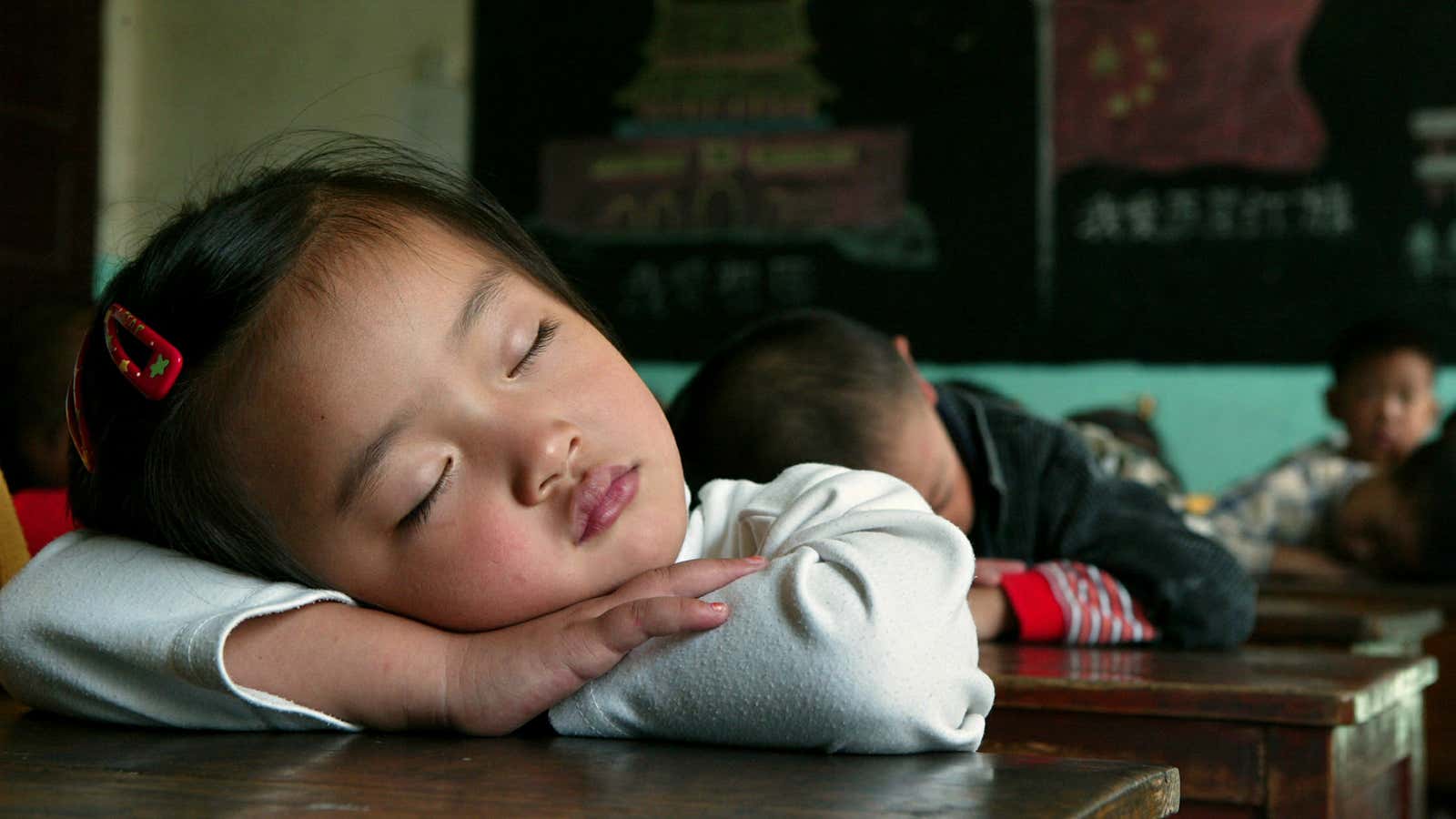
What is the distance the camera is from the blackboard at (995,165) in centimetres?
441

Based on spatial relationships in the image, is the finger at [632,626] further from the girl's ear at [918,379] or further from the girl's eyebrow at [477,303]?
the girl's ear at [918,379]

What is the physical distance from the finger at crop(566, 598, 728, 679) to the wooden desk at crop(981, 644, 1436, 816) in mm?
427

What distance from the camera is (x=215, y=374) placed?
2.65 ft

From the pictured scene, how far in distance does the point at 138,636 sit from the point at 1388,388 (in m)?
3.99

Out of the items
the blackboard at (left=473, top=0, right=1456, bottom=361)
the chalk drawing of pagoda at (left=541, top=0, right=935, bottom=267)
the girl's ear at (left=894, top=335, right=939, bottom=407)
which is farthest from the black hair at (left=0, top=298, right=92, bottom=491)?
the chalk drawing of pagoda at (left=541, top=0, right=935, bottom=267)

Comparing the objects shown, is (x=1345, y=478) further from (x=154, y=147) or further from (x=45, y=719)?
(x=154, y=147)

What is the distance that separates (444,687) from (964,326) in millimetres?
4135

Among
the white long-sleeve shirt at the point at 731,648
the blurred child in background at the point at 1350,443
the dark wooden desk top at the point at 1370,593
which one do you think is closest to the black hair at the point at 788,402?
the white long-sleeve shirt at the point at 731,648

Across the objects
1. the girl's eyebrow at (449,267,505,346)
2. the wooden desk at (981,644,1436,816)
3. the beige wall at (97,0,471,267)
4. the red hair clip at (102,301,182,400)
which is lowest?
the wooden desk at (981,644,1436,816)

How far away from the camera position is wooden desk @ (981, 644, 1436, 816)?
1050 mm

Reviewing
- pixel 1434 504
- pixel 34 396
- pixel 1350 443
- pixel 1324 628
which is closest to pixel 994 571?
pixel 1324 628

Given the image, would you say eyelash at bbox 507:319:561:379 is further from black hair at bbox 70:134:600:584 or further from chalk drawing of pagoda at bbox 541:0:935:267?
chalk drawing of pagoda at bbox 541:0:935:267

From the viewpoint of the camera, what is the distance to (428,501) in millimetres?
781

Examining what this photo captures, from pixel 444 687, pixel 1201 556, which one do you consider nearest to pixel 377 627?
pixel 444 687
